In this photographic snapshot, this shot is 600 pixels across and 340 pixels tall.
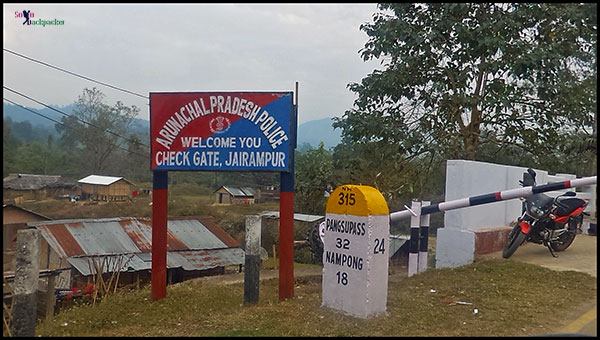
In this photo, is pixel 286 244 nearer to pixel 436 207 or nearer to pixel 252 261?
pixel 252 261

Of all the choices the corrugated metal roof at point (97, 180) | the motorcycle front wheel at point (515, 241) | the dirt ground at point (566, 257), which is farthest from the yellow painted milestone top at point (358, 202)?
the corrugated metal roof at point (97, 180)

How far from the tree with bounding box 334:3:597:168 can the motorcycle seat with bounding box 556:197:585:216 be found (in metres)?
3.73

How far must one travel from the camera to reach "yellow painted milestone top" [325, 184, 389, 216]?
19.6 ft

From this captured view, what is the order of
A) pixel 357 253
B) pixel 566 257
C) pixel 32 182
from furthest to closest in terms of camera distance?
1. pixel 32 182
2. pixel 566 257
3. pixel 357 253

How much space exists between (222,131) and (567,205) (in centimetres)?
576

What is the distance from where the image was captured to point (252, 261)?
6.89 metres

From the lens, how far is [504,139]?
1340cm

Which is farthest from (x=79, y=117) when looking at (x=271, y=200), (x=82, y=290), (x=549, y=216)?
(x=549, y=216)

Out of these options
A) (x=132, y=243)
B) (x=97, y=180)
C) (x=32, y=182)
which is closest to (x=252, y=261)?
(x=132, y=243)

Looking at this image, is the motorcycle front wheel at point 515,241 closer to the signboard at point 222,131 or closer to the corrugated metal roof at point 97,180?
the signboard at point 222,131

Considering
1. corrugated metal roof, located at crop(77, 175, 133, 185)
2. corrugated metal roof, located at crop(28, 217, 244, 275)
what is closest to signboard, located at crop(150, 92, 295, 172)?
corrugated metal roof, located at crop(28, 217, 244, 275)

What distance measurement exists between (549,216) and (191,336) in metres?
6.06

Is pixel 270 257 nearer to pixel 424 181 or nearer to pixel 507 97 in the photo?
pixel 424 181

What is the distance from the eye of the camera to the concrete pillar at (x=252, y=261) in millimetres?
6848
